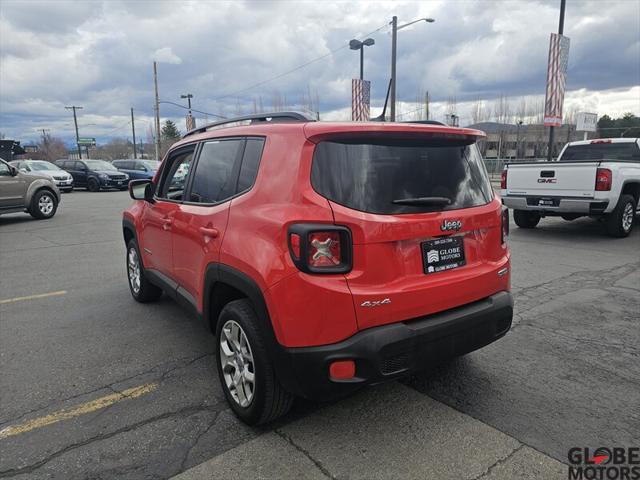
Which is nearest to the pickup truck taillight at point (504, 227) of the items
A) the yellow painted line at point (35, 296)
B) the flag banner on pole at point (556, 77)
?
the yellow painted line at point (35, 296)

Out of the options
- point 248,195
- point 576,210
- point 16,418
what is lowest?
point 16,418

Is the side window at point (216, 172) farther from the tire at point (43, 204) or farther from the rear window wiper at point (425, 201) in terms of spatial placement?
the tire at point (43, 204)

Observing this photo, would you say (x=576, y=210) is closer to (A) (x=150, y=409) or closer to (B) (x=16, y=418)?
(A) (x=150, y=409)

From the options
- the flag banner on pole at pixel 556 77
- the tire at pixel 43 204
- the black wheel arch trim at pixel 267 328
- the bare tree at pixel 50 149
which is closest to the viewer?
the black wheel arch trim at pixel 267 328

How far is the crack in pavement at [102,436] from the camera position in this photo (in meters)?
2.54

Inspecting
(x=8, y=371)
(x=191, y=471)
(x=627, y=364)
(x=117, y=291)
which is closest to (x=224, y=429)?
(x=191, y=471)

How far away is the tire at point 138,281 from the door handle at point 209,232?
6.83ft

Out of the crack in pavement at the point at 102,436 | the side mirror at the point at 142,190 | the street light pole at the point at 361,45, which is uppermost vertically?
the street light pole at the point at 361,45

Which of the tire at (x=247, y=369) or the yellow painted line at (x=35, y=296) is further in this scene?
the yellow painted line at (x=35, y=296)

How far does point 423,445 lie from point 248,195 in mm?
1761

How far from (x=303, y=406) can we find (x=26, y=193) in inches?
492

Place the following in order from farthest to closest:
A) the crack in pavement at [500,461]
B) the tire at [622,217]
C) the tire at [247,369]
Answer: the tire at [622,217] → the tire at [247,369] → the crack in pavement at [500,461]

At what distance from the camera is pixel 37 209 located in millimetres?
12945

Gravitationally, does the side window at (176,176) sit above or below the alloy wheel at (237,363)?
above
